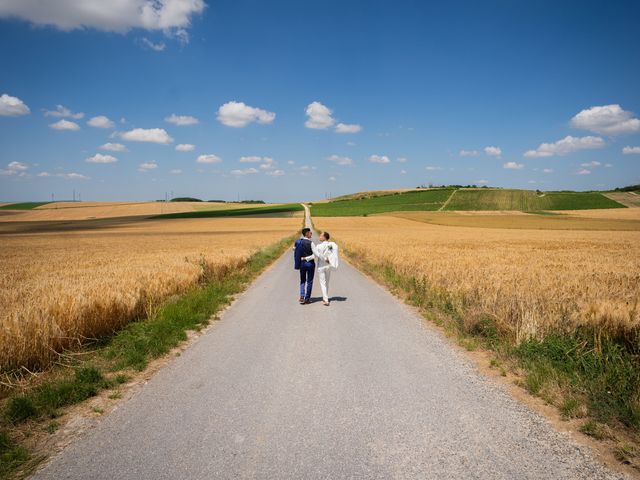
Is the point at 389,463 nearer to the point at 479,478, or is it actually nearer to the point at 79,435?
the point at 479,478

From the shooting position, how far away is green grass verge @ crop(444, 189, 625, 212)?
10988cm

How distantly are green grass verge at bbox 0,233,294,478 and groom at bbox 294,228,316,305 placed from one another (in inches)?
95.0

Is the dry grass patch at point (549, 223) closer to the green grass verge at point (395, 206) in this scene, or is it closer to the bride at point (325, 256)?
the green grass verge at point (395, 206)

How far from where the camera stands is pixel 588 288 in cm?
941

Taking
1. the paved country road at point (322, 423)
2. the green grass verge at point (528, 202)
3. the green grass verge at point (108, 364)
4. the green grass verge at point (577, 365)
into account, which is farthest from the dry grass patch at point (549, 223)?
the paved country road at point (322, 423)

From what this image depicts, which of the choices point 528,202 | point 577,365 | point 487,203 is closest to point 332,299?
point 577,365

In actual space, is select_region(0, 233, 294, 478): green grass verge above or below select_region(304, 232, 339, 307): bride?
below

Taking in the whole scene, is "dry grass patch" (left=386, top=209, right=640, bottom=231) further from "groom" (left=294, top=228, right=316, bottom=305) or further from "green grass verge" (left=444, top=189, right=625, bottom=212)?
"groom" (left=294, top=228, right=316, bottom=305)

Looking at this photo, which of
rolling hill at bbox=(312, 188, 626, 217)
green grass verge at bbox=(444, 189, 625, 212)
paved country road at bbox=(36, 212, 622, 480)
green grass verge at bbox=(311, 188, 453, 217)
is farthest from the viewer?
green grass verge at bbox=(311, 188, 453, 217)

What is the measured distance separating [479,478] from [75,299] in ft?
24.7

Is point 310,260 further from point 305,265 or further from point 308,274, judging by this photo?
point 308,274

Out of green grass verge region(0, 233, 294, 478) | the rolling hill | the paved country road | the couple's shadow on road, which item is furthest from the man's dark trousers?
the rolling hill

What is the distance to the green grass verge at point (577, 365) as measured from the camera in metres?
4.41

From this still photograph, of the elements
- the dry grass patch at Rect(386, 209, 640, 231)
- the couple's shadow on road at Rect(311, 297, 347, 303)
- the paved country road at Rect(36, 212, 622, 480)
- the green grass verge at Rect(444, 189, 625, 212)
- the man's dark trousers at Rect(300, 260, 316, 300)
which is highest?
the green grass verge at Rect(444, 189, 625, 212)
